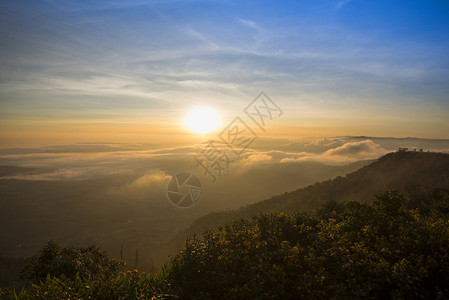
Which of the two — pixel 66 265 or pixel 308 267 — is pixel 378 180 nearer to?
pixel 308 267

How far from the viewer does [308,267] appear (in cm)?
892

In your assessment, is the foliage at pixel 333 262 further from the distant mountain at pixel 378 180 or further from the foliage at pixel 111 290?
the distant mountain at pixel 378 180

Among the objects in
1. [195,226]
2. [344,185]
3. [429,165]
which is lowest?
[195,226]

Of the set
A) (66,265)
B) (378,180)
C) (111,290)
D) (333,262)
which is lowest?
(378,180)

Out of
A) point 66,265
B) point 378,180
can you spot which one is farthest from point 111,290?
point 378,180

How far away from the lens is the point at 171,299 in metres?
7.68

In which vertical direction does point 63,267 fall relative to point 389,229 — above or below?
below

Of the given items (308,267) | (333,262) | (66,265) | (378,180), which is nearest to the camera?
(308,267)

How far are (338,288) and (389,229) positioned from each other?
443 centimetres

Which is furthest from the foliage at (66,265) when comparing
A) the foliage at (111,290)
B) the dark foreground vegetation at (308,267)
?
the foliage at (111,290)

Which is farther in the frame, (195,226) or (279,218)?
(195,226)

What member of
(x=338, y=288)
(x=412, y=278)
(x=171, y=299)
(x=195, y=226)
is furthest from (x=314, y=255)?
(x=195, y=226)

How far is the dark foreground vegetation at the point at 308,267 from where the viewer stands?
24.9 feet

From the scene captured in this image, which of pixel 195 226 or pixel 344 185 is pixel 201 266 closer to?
pixel 344 185
